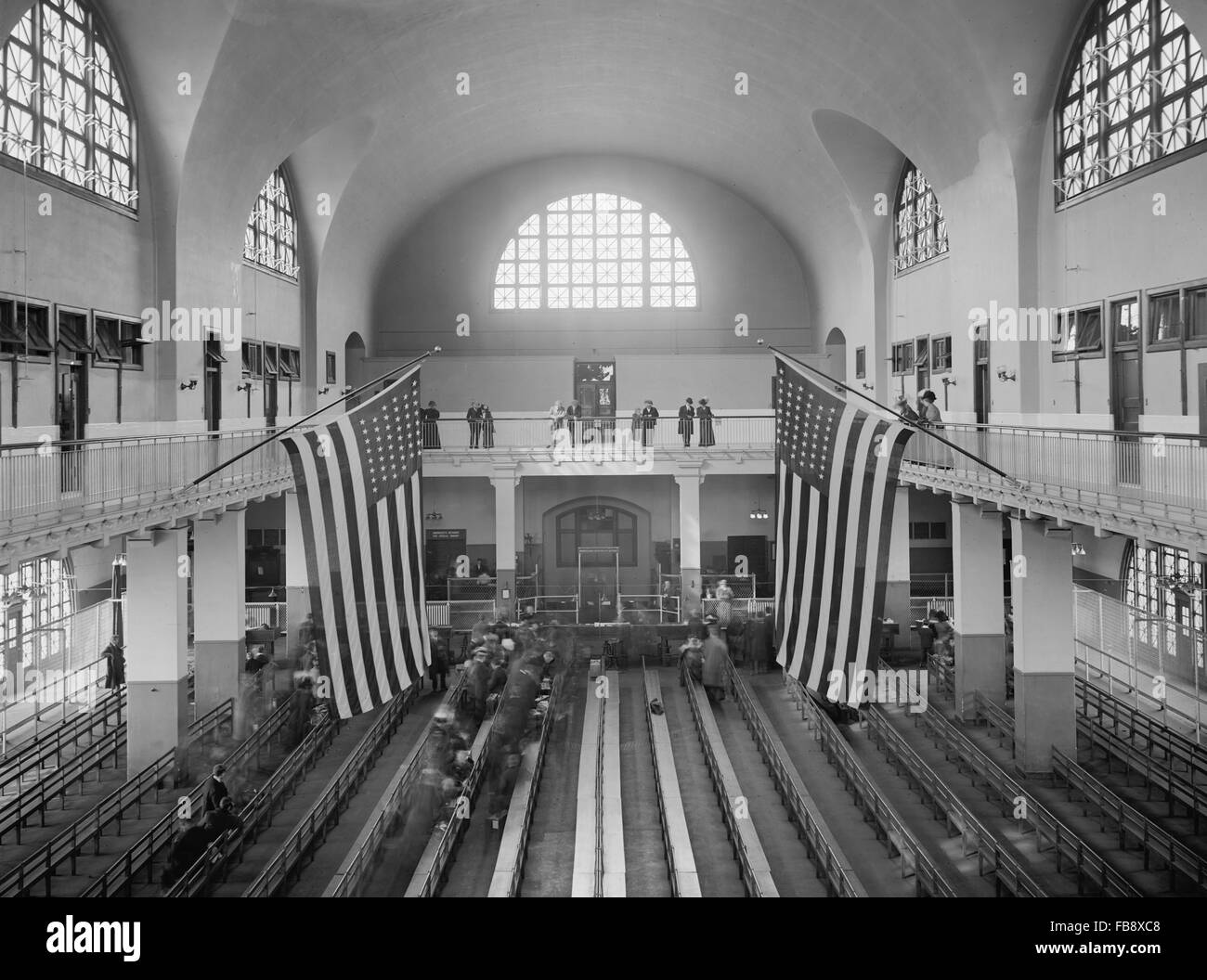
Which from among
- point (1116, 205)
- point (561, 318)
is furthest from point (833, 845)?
point (561, 318)

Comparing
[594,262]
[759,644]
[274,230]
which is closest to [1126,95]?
[759,644]

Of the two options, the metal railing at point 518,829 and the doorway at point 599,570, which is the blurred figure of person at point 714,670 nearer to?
the metal railing at point 518,829

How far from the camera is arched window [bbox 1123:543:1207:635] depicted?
18391 millimetres

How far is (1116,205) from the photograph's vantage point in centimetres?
1541

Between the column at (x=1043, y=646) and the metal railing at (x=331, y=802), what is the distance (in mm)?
9818

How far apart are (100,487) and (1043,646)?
13282 millimetres

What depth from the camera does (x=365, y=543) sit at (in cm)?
922

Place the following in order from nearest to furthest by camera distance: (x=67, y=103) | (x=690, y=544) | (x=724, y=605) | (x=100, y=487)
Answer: (x=100, y=487) → (x=67, y=103) → (x=724, y=605) → (x=690, y=544)

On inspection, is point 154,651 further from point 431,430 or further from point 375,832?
point 431,430

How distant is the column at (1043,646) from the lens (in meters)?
16.0

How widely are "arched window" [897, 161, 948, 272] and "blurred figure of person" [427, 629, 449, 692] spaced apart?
1310 centimetres

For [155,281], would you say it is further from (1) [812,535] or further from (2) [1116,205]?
(2) [1116,205]

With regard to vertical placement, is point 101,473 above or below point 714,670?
above

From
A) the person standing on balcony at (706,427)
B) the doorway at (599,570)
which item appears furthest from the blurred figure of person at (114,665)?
the doorway at (599,570)
